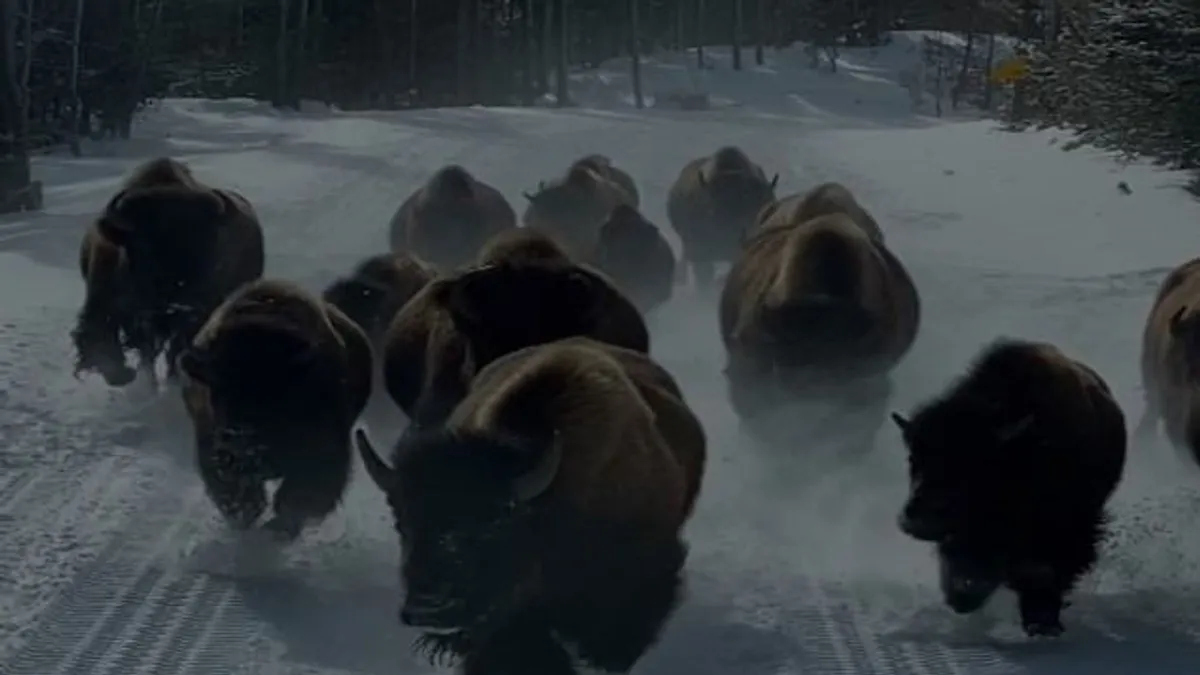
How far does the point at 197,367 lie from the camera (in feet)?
25.9

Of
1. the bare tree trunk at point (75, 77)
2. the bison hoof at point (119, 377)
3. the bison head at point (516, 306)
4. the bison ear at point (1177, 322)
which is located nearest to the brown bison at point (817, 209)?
the bison ear at point (1177, 322)

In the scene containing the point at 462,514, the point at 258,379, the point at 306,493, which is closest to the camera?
the point at 462,514

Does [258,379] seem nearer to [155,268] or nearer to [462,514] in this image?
[462,514]

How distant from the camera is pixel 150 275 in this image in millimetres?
10664

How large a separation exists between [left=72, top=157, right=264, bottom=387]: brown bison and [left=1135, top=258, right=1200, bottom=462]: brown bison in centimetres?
520

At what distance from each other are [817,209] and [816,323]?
92.9 inches

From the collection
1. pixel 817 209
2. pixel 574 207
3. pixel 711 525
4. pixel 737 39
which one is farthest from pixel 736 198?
pixel 737 39

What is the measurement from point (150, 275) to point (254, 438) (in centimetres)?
314

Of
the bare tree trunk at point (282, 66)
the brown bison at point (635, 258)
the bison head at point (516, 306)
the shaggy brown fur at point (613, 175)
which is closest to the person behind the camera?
the bison head at point (516, 306)

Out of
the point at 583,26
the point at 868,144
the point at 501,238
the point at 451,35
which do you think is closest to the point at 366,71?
the point at 451,35

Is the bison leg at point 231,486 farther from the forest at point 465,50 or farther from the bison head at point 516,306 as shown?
the forest at point 465,50

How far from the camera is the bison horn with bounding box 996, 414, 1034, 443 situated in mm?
6812

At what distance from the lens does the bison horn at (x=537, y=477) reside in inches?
216

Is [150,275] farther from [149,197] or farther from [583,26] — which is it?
[583,26]
